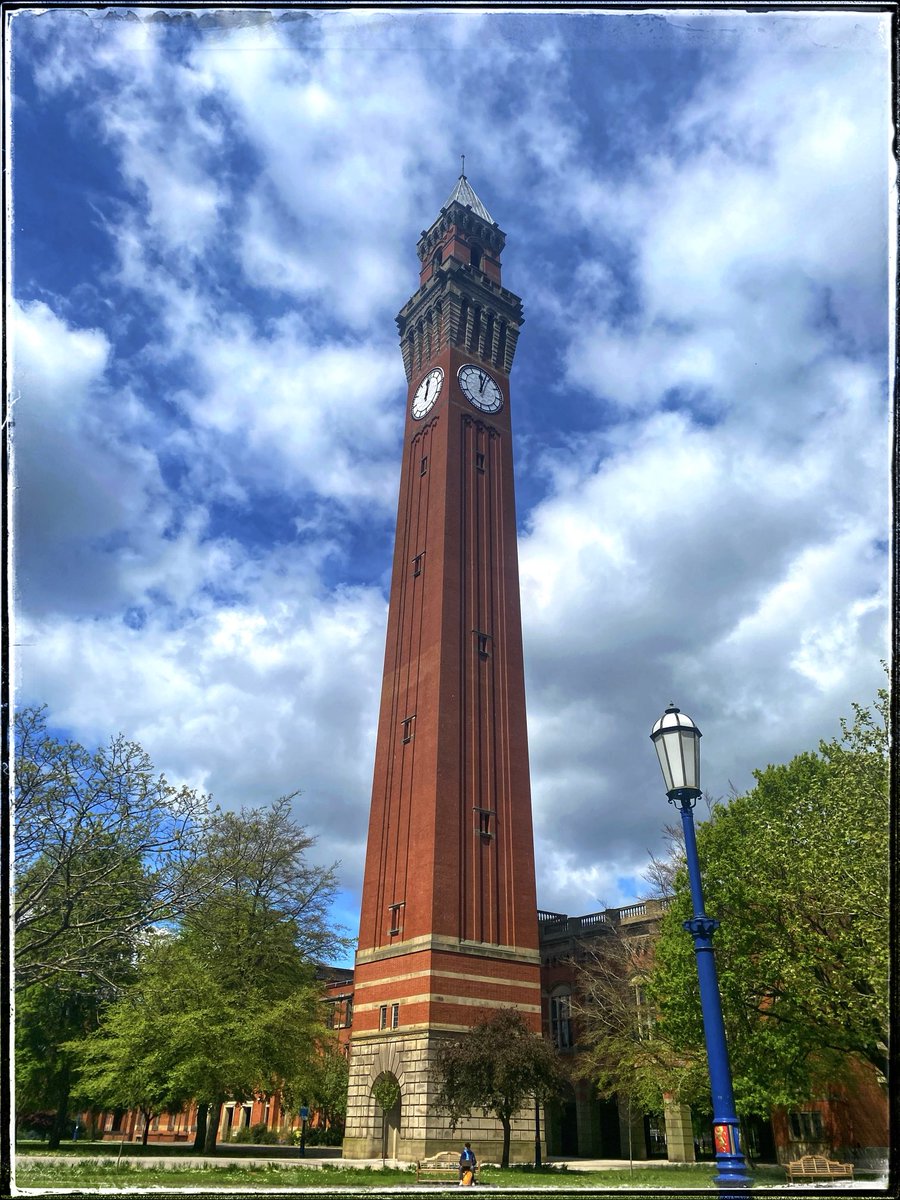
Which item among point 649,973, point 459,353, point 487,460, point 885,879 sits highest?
point 459,353

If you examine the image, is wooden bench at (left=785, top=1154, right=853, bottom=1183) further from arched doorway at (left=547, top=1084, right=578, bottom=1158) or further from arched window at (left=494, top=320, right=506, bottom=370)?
arched window at (left=494, top=320, right=506, bottom=370)

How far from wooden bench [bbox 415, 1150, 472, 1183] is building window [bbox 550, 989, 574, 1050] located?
19137 mm

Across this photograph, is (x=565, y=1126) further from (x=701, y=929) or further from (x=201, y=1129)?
(x=701, y=929)

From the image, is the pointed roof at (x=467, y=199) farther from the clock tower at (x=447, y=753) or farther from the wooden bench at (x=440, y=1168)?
the wooden bench at (x=440, y=1168)

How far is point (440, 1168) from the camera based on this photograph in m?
32.3

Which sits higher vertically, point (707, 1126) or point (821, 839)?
point (821, 839)

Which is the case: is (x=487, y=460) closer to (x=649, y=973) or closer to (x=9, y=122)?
(x=649, y=973)

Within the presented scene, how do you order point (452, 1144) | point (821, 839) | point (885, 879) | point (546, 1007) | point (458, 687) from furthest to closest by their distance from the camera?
point (546, 1007), point (458, 687), point (452, 1144), point (821, 839), point (885, 879)

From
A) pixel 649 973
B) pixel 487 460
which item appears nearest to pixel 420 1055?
pixel 649 973

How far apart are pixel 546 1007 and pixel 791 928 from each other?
34937 mm

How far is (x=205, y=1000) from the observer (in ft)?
112

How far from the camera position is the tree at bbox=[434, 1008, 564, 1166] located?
107 feet

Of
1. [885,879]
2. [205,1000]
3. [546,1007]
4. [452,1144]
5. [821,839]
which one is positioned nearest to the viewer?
[885,879]

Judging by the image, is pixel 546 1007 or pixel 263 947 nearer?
pixel 263 947
